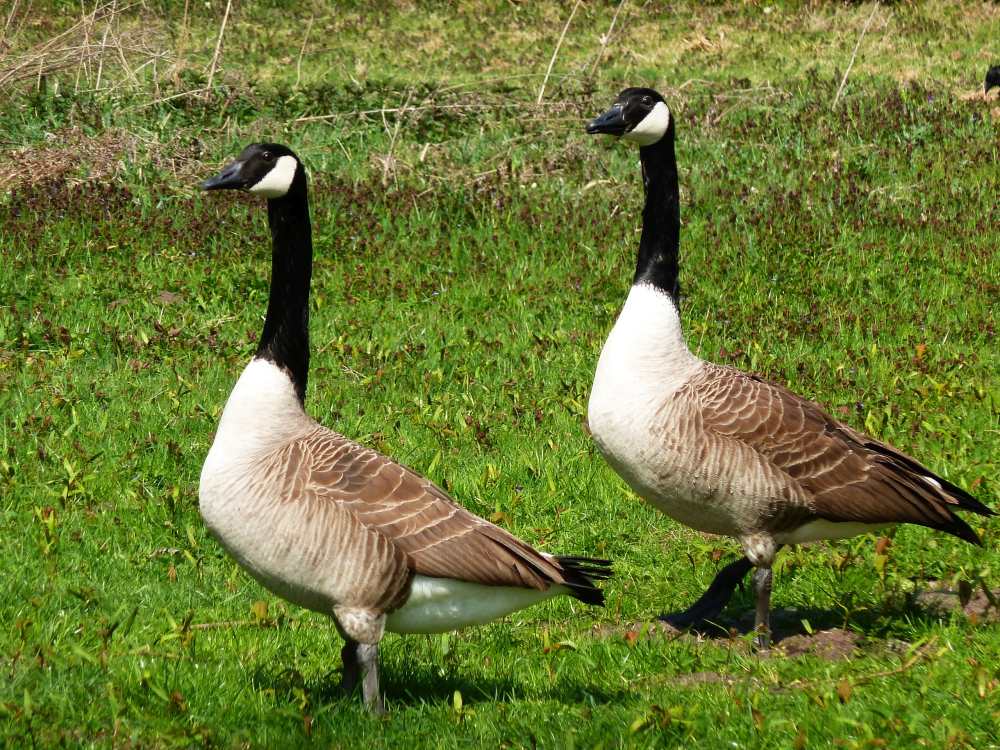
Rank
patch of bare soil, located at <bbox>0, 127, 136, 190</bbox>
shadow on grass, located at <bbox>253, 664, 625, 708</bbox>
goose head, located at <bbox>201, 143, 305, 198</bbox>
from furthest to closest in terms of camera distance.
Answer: patch of bare soil, located at <bbox>0, 127, 136, 190</bbox> < goose head, located at <bbox>201, 143, 305, 198</bbox> < shadow on grass, located at <bbox>253, 664, 625, 708</bbox>

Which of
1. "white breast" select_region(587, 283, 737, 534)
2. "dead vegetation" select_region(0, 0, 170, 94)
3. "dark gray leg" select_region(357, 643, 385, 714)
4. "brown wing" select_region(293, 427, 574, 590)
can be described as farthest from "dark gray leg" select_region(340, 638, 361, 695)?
"dead vegetation" select_region(0, 0, 170, 94)

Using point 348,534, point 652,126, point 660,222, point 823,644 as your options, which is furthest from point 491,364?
point 348,534

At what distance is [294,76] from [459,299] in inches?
398

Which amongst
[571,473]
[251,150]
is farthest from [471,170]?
[251,150]

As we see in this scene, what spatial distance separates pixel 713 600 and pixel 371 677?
204cm

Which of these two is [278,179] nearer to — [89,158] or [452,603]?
[452,603]

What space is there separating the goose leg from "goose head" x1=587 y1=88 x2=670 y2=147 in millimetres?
2238

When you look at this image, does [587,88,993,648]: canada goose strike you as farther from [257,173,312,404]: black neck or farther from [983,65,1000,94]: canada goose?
[983,65,1000,94]: canada goose

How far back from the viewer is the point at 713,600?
5992 millimetres

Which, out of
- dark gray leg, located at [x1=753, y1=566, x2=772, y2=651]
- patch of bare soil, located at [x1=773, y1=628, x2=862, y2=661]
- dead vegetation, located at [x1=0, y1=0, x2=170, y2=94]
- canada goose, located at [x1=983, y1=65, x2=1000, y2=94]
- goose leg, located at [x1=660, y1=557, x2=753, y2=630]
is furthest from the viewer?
canada goose, located at [x1=983, y1=65, x2=1000, y2=94]

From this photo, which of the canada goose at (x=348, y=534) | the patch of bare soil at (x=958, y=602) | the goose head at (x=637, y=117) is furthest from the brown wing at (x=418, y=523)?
the goose head at (x=637, y=117)

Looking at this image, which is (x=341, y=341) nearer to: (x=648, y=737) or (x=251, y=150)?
(x=251, y=150)

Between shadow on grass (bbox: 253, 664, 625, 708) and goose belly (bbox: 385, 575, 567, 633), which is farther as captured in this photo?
shadow on grass (bbox: 253, 664, 625, 708)

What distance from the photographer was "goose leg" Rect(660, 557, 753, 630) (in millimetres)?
5930
